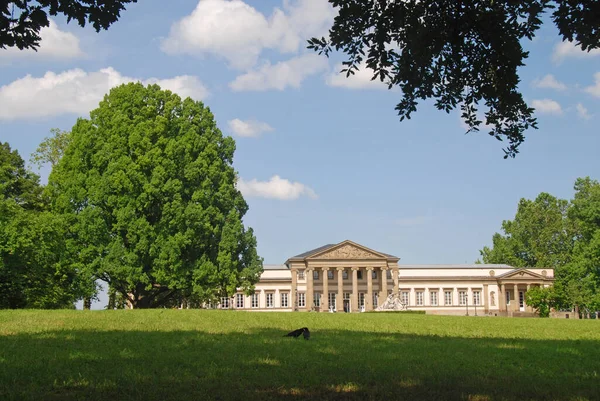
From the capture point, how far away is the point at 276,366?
31.9 ft

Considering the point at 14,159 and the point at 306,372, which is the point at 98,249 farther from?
the point at 306,372

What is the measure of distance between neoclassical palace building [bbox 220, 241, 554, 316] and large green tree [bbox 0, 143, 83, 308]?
46.2 metres

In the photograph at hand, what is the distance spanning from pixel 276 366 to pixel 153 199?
25676 millimetres

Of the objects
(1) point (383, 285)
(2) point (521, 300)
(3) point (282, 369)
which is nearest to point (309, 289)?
(1) point (383, 285)

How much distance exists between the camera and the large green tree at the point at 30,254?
3044cm

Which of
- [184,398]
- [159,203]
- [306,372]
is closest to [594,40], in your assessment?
[306,372]

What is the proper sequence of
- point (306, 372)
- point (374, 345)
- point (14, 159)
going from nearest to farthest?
point (306, 372), point (374, 345), point (14, 159)

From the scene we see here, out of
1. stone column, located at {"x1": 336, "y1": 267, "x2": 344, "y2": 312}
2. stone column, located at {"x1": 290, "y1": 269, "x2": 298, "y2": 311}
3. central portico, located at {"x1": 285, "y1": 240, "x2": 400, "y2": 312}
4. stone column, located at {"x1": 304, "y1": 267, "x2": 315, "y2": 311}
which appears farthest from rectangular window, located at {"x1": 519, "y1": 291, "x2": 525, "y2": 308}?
stone column, located at {"x1": 290, "y1": 269, "x2": 298, "y2": 311}

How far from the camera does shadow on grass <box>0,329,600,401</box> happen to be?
25.5 ft

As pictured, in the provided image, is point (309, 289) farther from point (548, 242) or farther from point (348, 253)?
point (548, 242)

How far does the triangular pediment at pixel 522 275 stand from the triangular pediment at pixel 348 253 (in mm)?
15354

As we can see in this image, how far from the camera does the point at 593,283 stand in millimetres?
55281

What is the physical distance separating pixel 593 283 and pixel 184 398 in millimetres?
54480

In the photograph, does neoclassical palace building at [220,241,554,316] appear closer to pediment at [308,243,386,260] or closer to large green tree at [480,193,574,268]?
pediment at [308,243,386,260]
